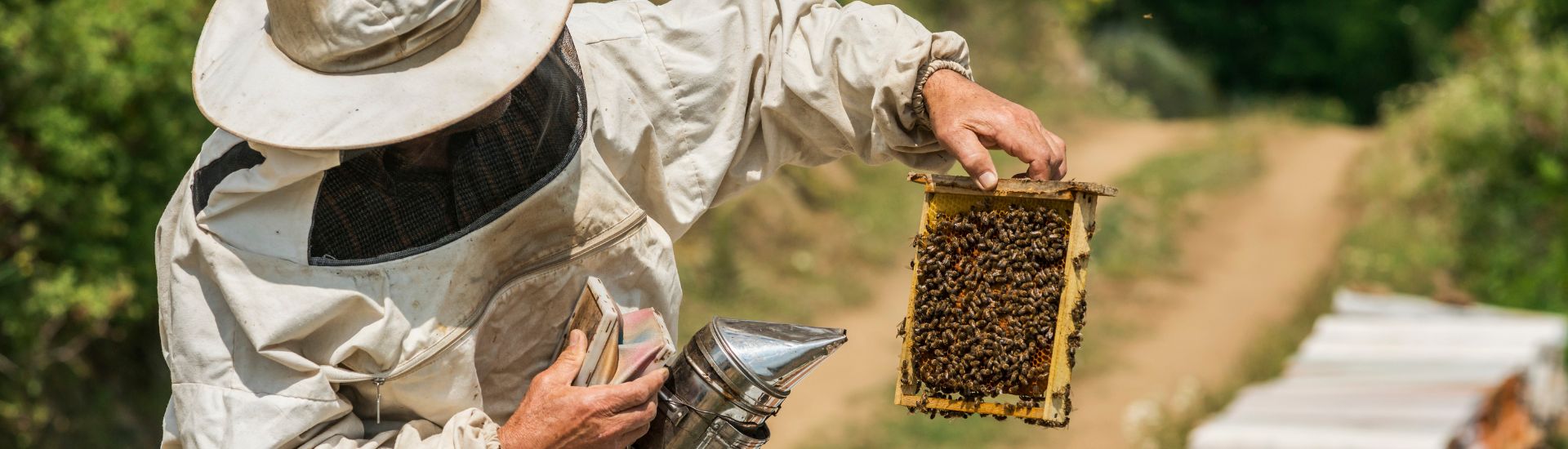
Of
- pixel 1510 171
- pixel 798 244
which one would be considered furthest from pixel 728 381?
pixel 1510 171

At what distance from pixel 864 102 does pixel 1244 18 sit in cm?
2665

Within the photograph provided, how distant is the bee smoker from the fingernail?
42 centimetres

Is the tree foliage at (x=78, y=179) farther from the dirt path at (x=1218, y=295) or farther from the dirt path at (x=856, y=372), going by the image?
the dirt path at (x=1218, y=295)

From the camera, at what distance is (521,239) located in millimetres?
2494

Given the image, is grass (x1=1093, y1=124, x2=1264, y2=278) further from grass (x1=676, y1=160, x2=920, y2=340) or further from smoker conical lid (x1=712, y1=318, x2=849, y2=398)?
smoker conical lid (x1=712, y1=318, x2=849, y2=398)

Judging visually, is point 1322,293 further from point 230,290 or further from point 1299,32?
point 1299,32

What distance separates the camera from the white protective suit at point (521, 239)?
2.27 meters

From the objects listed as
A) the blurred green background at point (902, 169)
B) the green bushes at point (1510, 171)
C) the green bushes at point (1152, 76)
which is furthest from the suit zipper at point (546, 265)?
the green bushes at point (1152, 76)

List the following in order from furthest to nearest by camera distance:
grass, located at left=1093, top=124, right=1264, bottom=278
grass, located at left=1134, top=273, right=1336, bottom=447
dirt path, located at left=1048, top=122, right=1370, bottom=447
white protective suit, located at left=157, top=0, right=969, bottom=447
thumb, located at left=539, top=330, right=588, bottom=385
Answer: grass, located at left=1093, top=124, right=1264, bottom=278 → dirt path, located at left=1048, top=122, right=1370, bottom=447 → grass, located at left=1134, top=273, right=1336, bottom=447 → thumb, located at left=539, top=330, right=588, bottom=385 → white protective suit, located at left=157, top=0, right=969, bottom=447

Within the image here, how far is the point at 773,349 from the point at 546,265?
0.45 m

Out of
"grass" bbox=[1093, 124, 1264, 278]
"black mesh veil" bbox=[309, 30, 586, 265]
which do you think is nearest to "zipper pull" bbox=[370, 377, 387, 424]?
"black mesh veil" bbox=[309, 30, 586, 265]

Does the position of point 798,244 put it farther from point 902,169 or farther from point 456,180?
point 456,180

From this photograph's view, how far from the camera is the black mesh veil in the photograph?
2334mm

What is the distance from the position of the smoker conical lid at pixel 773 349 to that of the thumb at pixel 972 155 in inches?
15.8
